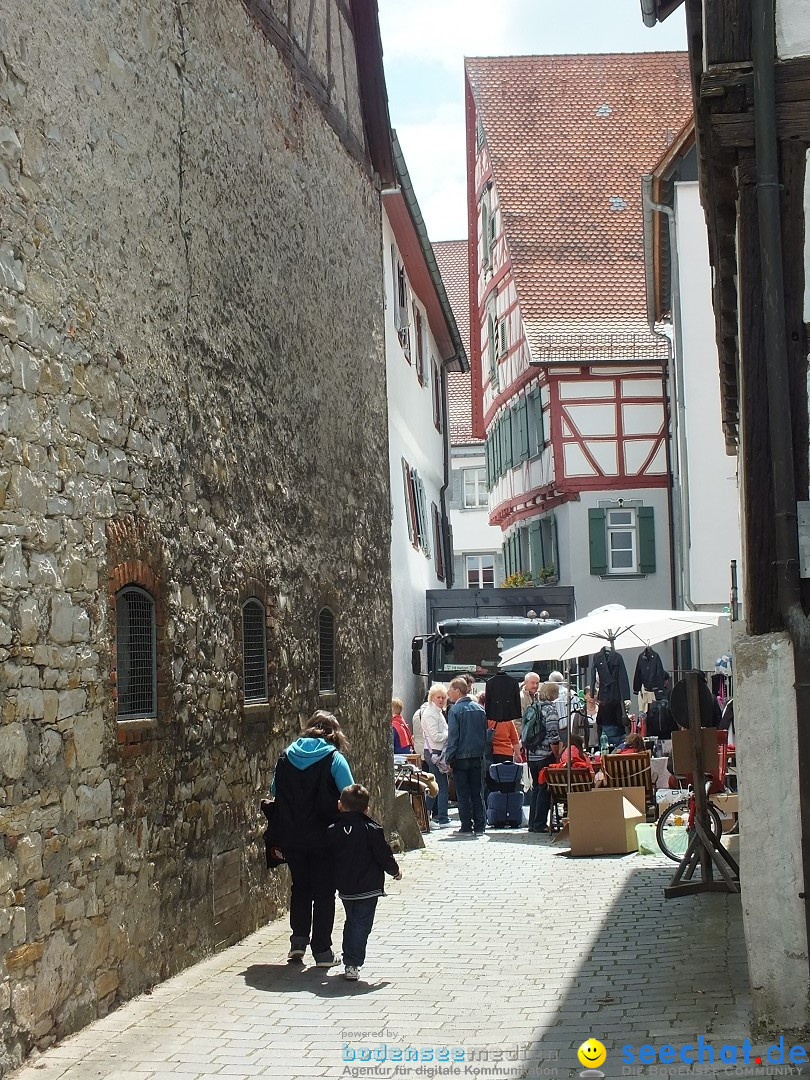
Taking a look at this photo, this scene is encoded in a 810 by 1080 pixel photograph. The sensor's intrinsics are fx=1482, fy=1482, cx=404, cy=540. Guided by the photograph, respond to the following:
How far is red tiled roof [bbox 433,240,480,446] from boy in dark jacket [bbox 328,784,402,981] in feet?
131

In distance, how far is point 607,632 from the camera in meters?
16.9

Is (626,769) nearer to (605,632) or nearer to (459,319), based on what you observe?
(605,632)

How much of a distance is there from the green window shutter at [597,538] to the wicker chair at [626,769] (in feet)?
50.4

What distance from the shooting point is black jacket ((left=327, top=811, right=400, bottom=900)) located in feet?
28.3

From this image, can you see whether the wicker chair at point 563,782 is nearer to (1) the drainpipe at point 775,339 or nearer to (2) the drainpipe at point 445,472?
(1) the drainpipe at point 775,339

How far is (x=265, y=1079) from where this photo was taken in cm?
643

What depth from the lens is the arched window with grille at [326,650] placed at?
43.5ft

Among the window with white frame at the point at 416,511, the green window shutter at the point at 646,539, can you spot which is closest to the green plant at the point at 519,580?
the green window shutter at the point at 646,539

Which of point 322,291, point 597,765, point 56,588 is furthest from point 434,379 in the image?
point 56,588

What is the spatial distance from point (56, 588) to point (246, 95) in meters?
5.39

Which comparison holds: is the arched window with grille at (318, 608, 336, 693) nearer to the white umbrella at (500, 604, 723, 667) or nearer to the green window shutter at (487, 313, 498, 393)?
the white umbrella at (500, 604, 723, 667)

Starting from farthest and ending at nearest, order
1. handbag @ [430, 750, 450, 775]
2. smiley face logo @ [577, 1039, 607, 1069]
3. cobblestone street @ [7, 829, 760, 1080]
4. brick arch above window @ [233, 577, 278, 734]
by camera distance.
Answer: handbag @ [430, 750, 450, 775], brick arch above window @ [233, 577, 278, 734], cobblestone street @ [7, 829, 760, 1080], smiley face logo @ [577, 1039, 607, 1069]

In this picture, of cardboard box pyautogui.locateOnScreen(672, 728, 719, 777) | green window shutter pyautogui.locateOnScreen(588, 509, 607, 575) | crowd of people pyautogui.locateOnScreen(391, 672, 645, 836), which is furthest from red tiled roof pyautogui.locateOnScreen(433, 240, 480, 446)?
cardboard box pyautogui.locateOnScreen(672, 728, 719, 777)

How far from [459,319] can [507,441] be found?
1698 centimetres
